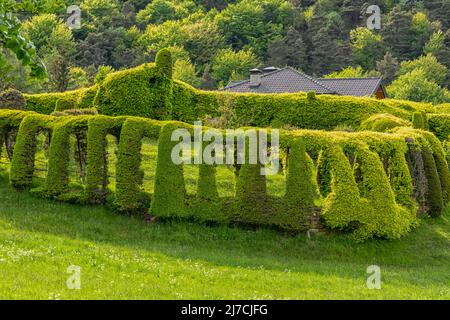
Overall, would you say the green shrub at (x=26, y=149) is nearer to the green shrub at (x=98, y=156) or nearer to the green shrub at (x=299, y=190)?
the green shrub at (x=98, y=156)

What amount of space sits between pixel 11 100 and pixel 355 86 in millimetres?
29110

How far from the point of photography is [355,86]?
1797 inches

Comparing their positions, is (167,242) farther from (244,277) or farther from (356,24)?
Answer: (356,24)

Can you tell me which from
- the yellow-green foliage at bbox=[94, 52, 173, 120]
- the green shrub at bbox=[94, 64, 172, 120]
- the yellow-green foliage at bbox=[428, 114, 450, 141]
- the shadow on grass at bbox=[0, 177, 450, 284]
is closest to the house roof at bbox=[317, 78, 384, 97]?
the yellow-green foliage at bbox=[428, 114, 450, 141]

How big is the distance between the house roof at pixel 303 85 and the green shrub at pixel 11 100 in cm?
2010

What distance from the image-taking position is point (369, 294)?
32.8ft

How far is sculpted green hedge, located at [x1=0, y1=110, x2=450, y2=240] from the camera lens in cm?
1537

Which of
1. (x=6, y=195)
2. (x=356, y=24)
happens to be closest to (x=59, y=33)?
(x=356, y=24)

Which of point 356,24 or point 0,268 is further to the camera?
point 356,24

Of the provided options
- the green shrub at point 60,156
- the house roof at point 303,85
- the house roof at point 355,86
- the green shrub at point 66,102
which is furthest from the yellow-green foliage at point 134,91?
the house roof at point 355,86

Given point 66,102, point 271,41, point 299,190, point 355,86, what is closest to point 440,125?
point 355,86

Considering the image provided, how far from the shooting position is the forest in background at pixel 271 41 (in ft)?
241

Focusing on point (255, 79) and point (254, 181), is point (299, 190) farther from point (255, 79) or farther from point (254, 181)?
point (255, 79)
